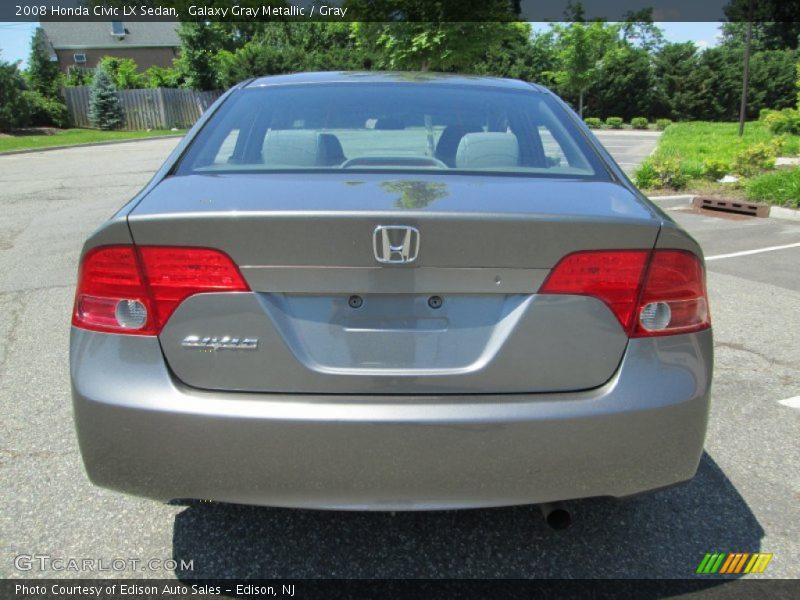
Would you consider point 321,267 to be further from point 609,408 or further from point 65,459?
point 65,459

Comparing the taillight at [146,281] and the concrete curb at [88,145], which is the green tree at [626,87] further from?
the taillight at [146,281]

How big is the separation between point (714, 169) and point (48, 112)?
29.4 m

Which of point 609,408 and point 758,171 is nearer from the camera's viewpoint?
point 609,408

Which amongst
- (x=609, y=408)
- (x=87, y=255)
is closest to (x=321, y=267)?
(x=87, y=255)

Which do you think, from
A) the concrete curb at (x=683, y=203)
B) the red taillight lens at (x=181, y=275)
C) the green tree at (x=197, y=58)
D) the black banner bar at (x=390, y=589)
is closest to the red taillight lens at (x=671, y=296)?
the black banner bar at (x=390, y=589)

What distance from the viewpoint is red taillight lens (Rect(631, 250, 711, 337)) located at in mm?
1990

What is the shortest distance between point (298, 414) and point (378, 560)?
0.82 meters

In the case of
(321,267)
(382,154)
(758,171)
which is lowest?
(758,171)

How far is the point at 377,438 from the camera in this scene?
1.88 metres

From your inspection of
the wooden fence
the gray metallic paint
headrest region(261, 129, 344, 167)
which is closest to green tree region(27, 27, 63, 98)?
the wooden fence

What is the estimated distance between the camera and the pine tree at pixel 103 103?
107 feet

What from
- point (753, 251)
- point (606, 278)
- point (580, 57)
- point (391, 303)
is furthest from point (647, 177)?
point (580, 57)

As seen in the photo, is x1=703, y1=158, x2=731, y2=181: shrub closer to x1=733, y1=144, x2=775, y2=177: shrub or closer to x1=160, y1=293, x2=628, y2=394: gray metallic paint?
x1=733, y1=144, x2=775, y2=177: shrub

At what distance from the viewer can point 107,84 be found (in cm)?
3303
